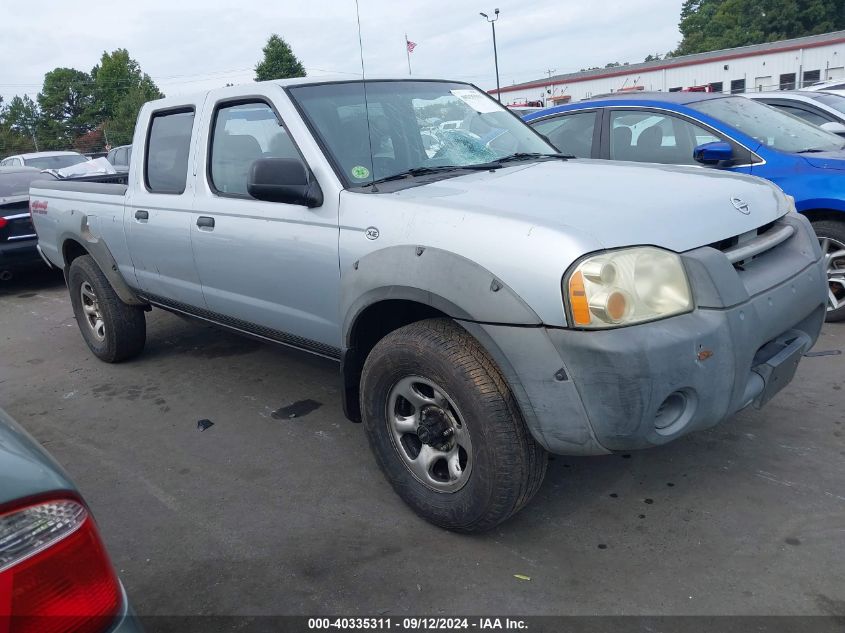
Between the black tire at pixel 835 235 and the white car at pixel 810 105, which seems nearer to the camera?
the black tire at pixel 835 235

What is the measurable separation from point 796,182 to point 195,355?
15.0ft

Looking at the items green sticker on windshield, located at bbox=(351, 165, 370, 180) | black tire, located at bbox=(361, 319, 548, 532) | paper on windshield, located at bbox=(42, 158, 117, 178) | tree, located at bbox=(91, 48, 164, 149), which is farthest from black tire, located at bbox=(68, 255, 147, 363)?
tree, located at bbox=(91, 48, 164, 149)

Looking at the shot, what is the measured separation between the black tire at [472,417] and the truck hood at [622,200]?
20.6 inches

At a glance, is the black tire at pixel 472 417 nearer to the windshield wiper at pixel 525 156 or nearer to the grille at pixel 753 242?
the grille at pixel 753 242

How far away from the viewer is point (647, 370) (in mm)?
2311

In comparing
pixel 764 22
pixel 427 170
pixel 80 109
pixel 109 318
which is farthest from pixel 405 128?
pixel 80 109

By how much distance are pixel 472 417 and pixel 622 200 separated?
100 cm

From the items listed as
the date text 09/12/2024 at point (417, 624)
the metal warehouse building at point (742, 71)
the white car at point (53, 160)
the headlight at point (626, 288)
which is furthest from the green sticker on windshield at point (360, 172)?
the metal warehouse building at point (742, 71)

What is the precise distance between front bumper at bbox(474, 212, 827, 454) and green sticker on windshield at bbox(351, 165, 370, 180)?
1.13 metres

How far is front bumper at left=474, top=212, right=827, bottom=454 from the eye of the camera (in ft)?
7.61

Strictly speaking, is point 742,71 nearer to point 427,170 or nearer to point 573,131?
point 573,131

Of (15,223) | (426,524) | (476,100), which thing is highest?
(476,100)

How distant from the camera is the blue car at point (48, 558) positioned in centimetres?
130

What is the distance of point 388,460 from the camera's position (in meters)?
3.10
